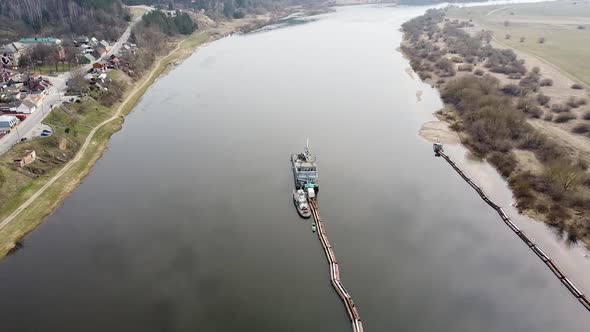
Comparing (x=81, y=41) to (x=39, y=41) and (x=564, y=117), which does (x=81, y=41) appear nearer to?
(x=39, y=41)

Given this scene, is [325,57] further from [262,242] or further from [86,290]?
[86,290]

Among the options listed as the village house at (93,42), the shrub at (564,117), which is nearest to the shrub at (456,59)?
the shrub at (564,117)

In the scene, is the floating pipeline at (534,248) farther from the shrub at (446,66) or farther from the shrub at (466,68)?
the shrub at (466,68)

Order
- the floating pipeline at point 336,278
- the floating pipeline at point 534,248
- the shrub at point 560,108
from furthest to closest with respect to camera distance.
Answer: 1. the shrub at point 560,108
2. the floating pipeline at point 534,248
3. the floating pipeline at point 336,278

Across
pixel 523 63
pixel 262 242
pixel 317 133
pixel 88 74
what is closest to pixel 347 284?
pixel 262 242

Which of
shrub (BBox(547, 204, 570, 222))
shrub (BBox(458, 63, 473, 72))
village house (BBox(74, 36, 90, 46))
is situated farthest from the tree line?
shrub (BBox(547, 204, 570, 222))

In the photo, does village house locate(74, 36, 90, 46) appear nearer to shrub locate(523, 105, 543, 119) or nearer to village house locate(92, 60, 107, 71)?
village house locate(92, 60, 107, 71)
